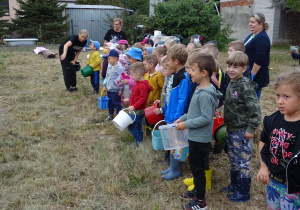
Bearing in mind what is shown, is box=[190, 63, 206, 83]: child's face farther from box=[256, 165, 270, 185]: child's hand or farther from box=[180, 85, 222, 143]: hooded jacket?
box=[256, 165, 270, 185]: child's hand

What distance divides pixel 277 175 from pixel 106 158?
2.54m

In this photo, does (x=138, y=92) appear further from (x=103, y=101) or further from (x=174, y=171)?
(x=103, y=101)

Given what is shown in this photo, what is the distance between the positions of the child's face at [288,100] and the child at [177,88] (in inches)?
55.0

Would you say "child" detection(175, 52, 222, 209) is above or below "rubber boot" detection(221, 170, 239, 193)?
above

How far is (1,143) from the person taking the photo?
4617mm

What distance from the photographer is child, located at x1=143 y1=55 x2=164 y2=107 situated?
4.48m

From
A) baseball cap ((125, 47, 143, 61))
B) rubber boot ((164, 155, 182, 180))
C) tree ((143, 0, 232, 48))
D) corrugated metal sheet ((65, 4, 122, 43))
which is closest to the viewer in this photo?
rubber boot ((164, 155, 182, 180))

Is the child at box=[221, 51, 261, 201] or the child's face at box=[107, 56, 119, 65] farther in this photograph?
the child's face at box=[107, 56, 119, 65]

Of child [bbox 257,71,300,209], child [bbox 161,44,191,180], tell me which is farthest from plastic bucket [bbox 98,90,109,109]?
child [bbox 257,71,300,209]

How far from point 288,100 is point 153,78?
107 inches

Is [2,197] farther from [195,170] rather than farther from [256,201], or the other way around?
[256,201]

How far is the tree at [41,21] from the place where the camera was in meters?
18.8

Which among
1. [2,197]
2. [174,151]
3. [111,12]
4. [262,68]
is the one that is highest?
[111,12]

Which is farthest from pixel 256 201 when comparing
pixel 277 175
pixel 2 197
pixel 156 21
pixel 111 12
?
pixel 111 12
